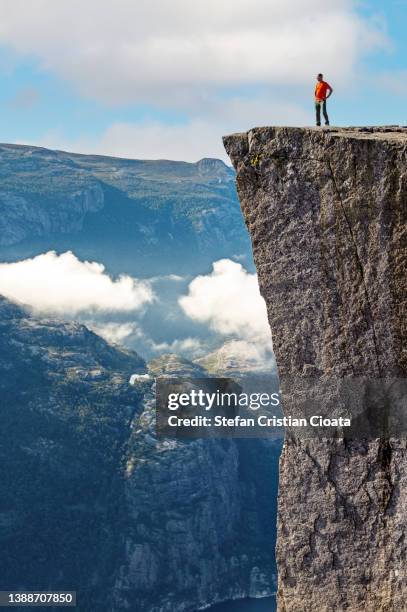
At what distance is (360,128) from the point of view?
27422 millimetres

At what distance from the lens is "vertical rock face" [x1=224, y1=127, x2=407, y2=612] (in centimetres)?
2467

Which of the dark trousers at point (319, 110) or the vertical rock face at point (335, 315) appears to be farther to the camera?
the dark trousers at point (319, 110)

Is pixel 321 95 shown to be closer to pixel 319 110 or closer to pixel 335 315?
pixel 319 110

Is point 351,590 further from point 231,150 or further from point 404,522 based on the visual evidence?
point 231,150

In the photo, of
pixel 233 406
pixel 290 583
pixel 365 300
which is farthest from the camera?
pixel 233 406

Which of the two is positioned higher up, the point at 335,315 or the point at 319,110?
the point at 319,110

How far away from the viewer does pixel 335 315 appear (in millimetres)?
25438

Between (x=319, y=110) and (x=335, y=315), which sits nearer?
(x=335, y=315)

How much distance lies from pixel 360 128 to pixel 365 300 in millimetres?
5434

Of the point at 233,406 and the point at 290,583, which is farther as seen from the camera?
the point at 233,406

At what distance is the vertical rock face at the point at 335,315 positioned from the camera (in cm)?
2467

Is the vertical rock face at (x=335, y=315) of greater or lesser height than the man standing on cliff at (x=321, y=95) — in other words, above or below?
below

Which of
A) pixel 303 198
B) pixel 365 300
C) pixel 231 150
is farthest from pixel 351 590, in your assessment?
pixel 231 150

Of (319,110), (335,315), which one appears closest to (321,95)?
(319,110)
